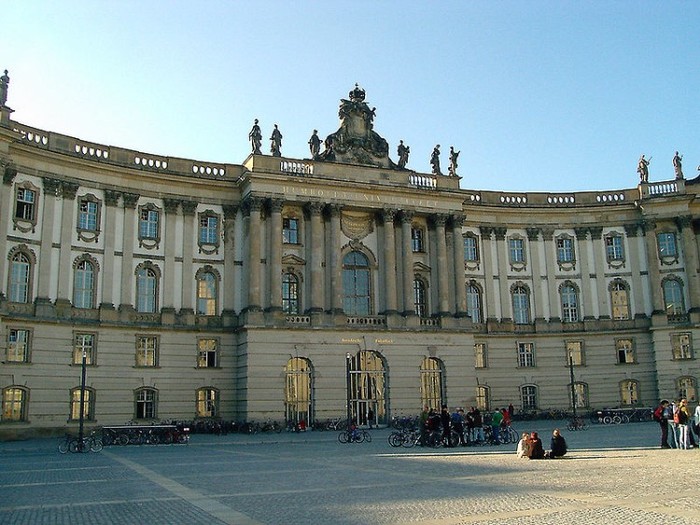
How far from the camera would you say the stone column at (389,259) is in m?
57.9

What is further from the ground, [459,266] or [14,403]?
[459,266]

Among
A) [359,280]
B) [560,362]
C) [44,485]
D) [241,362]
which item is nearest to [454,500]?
[44,485]

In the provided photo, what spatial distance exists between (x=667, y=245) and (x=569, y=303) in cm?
979

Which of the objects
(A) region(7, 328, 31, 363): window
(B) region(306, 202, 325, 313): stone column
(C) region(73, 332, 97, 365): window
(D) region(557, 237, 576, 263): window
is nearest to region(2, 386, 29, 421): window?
(A) region(7, 328, 31, 363): window

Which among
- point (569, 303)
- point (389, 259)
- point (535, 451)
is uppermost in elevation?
point (389, 259)

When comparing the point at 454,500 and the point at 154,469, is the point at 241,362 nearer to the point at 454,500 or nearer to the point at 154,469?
the point at 154,469

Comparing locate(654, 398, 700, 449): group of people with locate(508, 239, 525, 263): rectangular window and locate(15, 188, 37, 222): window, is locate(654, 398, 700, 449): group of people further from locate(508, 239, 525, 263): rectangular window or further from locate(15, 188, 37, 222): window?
locate(15, 188, 37, 222): window

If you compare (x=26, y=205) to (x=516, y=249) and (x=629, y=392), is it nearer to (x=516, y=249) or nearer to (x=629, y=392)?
(x=516, y=249)

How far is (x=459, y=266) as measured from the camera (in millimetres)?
61094

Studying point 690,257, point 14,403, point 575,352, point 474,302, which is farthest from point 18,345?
point 690,257

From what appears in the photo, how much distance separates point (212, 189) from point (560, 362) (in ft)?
108

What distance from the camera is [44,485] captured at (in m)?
22.1

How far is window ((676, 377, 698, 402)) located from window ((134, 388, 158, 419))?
4214 centimetres

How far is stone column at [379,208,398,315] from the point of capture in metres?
57.9
